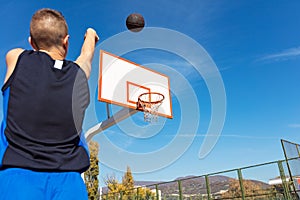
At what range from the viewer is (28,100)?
1101 millimetres

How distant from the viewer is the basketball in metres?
6.50

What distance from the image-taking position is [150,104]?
285 inches

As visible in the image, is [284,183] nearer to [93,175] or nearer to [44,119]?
[44,119]

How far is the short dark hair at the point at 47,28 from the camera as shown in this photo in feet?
4.12

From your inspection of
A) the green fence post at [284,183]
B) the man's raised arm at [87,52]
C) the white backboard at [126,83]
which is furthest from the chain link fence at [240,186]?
the man's raised arm at [87,52]

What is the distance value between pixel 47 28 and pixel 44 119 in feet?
1.37

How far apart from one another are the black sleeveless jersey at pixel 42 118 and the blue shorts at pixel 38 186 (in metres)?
0.02

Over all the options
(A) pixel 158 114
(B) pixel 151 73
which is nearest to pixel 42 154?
(A) pixel 158 114

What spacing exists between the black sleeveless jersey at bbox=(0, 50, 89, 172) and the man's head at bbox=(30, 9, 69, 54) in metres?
0.08

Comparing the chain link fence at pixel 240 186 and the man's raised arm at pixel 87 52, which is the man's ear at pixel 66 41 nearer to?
the man's raised arm at pixel 87 52

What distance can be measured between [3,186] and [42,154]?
0.16m

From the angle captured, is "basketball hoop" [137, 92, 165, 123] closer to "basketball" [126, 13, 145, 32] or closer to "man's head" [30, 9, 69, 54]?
"basketball" [126, 13, 145, 32]

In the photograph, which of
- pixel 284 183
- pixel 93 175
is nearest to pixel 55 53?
pixel 284 183

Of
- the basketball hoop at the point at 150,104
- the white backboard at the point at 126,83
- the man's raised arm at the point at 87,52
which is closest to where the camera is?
the man's raised arm at the point at 87,52
